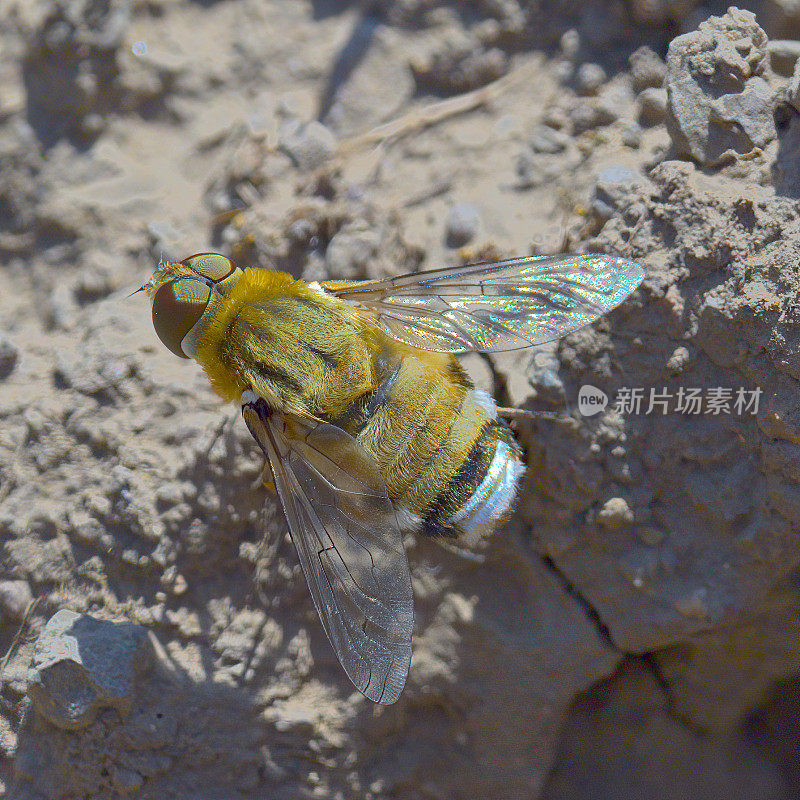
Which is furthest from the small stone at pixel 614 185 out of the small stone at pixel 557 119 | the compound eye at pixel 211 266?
the compound eye at pixel 211 266

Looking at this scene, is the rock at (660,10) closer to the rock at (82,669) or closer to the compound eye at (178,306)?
the compound eye at (178,306)

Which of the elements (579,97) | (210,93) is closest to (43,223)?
(210,93)

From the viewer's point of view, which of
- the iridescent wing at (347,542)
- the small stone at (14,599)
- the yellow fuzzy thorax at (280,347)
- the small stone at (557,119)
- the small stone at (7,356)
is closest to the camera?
the iridescent wing at (347,542)

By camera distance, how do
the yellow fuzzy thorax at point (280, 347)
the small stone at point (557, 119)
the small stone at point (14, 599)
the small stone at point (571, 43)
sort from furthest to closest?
the small stone at point (571, 43)
the small stone at point (557, 119)
the small stone at point (14, 599)
the yellow fuzzy thorax at point (280, 347)

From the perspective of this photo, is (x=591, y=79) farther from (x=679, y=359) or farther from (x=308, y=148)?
(x=679, y=359)

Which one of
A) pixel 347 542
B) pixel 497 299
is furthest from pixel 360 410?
pixel 497 299

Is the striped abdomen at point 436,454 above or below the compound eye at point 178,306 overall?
below

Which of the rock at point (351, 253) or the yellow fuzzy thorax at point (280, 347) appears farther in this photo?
the rock at point (351, 253)

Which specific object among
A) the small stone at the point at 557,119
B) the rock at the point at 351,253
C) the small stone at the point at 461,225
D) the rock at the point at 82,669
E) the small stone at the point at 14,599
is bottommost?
the rock at the point at 82,669
